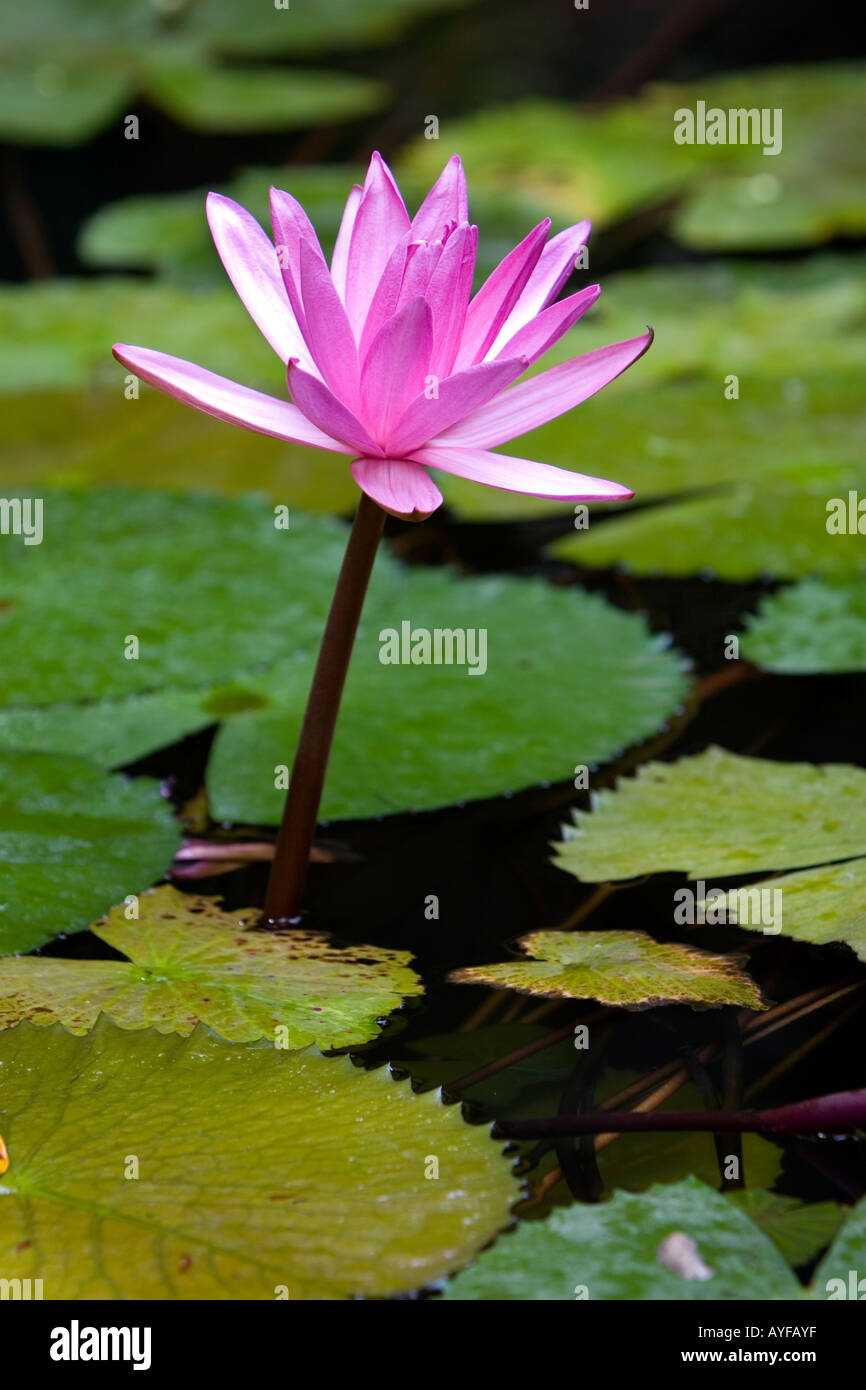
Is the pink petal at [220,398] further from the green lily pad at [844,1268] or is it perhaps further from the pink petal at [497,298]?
the green lily pad at [844,1268]

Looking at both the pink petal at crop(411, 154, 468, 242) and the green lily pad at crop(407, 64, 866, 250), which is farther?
the green lily pad at crop(407, 64, 866, 250)

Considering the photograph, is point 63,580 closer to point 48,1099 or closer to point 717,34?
point 48,1099

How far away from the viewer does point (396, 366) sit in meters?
0.89

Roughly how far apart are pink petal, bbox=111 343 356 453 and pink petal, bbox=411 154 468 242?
0.18m

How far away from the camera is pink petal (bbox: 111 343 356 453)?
3.00ft

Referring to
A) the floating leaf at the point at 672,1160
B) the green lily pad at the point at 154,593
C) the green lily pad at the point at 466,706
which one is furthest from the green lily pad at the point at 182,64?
the floating leaf at the point at 672,1160

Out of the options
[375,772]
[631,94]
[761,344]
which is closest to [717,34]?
[631,94]

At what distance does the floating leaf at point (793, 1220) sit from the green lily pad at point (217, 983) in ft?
1.05

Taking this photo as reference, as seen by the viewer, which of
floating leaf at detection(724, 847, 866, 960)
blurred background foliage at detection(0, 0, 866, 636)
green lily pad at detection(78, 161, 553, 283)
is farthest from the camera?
green lily pad at detection(78, 161, 553, 283)

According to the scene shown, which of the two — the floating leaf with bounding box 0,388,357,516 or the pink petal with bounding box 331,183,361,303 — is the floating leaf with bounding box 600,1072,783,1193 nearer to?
the pink petal with bounding box 331,183,361,303

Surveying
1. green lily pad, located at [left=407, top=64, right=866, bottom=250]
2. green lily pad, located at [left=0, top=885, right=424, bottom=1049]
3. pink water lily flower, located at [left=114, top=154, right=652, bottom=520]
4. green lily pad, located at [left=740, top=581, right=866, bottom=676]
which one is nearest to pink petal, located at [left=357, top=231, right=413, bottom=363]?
pink water lily flower, located at [left=114, top=154, right=652, bottom=520]

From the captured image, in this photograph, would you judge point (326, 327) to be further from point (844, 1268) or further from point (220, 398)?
point (844, 1268)

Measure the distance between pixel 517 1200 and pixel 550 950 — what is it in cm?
33

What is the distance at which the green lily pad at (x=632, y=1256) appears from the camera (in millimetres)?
757
